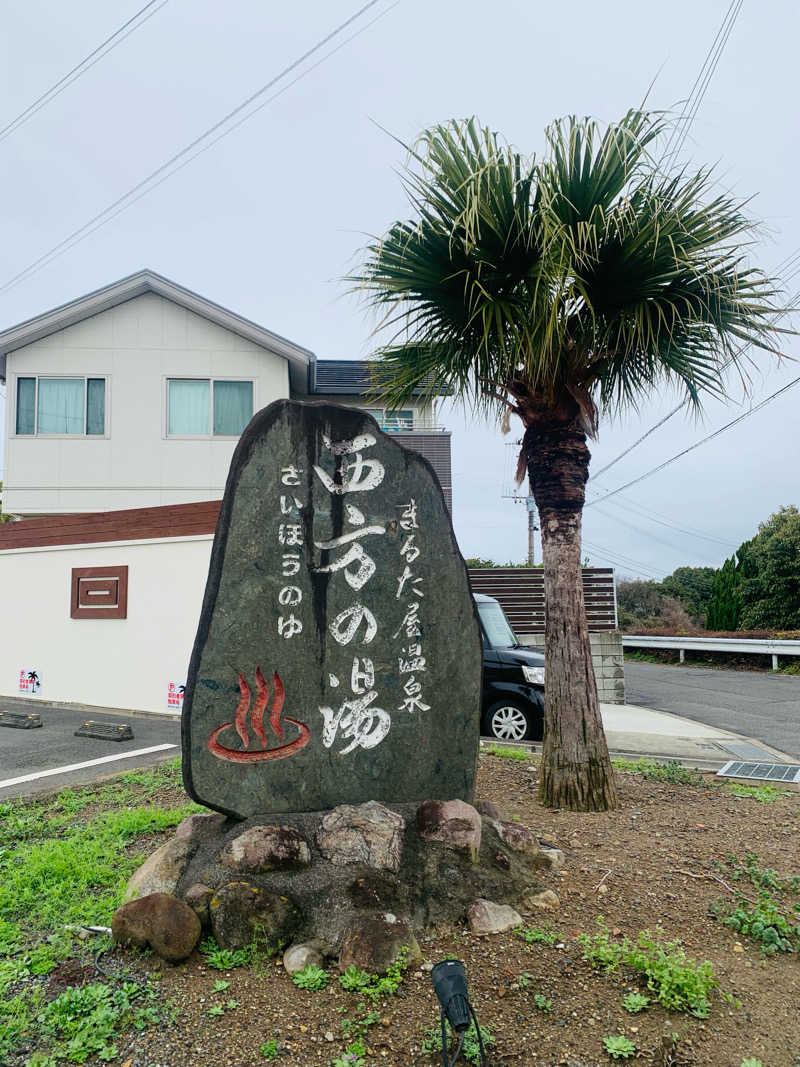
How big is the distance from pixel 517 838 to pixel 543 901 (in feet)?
1.33

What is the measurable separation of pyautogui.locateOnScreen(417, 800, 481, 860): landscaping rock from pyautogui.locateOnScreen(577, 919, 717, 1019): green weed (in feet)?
2.12

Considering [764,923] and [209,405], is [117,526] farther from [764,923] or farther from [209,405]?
[764,923]

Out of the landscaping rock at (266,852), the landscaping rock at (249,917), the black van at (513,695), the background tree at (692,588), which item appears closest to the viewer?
the landscaping rock at (249,917)

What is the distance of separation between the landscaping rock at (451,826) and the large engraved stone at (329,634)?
0.37 meters

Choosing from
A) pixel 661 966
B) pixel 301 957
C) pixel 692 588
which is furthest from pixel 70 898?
pixel 692 588

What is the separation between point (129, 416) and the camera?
544 inches

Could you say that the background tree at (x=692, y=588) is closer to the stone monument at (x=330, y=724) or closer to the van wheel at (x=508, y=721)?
the van wheel at (x=508, y=721)

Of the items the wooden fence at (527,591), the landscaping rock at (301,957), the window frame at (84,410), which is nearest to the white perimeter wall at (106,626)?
the window frame at (84,410)

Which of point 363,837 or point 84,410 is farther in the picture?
point 84,410

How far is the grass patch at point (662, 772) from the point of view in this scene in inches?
236

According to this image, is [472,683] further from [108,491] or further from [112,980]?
[108,491]

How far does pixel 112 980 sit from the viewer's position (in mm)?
2947

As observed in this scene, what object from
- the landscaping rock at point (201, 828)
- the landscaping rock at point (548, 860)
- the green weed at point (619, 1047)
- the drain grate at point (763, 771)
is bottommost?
the drain grate at point (763, 771)

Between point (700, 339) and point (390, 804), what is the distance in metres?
3.99
